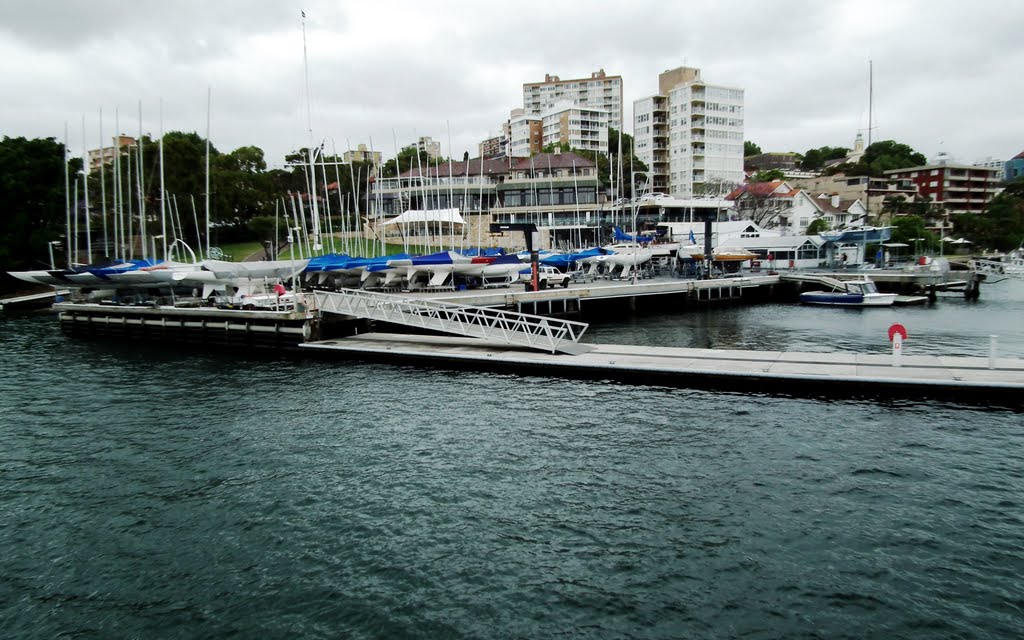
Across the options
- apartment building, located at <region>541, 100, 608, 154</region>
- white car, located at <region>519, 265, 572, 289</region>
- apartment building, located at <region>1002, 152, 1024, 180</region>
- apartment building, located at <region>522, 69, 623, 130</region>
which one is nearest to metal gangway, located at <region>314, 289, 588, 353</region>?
Result: white car, located at <region>519, 265, 572, 289</region>

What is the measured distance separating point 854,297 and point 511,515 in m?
46.8

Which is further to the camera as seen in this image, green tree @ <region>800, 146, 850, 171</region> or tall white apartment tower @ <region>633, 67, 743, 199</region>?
green tree @ <region>800, 146, 850, 171</region>

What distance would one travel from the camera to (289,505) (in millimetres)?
15055

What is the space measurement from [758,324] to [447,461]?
32143 millimetres

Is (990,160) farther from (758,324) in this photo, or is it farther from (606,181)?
(758,324)

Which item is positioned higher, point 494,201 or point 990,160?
point 990,160

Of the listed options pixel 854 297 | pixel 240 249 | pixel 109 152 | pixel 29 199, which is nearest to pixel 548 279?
pixel 854 297

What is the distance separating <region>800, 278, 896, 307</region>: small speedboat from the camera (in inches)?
2020

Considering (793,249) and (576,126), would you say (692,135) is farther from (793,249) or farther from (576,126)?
(793,249)

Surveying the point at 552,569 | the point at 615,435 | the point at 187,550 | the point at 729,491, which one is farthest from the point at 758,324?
the point at 187,550

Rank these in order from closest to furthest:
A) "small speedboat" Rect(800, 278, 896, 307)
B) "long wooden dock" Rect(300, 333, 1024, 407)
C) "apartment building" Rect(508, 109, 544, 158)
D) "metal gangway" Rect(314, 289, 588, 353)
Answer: "long wooden dock" Rect(300, 333, 1024, 407) < "metal gangway" Rect(314, 289, 588, 353) < "small speedboat" Rect(800, 278, 896, 307) < "apartment building" Rect(508, 109, 544, 158)

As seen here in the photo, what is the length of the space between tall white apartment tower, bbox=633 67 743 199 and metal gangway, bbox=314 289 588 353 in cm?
9189

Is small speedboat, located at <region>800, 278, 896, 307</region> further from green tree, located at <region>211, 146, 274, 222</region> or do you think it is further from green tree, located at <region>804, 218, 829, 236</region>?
green tree, located at <region>211, 146, 274, 222</region>

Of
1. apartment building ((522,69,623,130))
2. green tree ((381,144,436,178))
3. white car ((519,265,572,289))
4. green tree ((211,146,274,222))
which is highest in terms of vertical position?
apartment building ((522,69,623,130))
